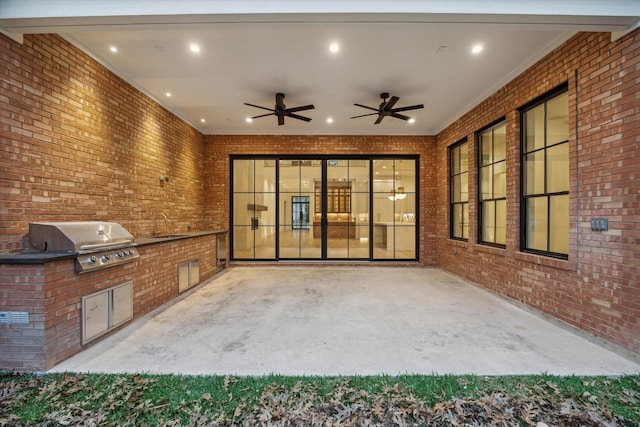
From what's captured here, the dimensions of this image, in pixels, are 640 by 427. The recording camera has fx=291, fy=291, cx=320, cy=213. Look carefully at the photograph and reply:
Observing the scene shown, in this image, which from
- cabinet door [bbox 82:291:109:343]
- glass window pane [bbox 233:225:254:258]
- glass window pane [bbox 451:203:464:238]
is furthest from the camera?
glass window pane [bbox 233:225:254:258]

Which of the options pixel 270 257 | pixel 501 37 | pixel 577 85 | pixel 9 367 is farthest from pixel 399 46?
pixel 270 257

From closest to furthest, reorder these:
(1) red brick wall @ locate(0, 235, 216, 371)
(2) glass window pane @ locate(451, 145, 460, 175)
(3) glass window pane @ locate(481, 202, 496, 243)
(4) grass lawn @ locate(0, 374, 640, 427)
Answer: (4) grass lawn @ locate(0, 374, 640, 427) → (1) red brick wall @ locate(0, 235, 216, 371) → (3) glass window pane @ locate(481, 202, 496, 243) → (2) glass window pane @ locate(451, 145, 460, 175)

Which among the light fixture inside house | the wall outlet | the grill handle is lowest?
the grill handle

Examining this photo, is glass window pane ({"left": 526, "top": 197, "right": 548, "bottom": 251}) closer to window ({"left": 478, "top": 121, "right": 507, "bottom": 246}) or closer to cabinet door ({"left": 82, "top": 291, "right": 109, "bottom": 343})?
window ({"left": 478, "top": 121, "right": 507, "bottom": 246})

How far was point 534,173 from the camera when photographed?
13.6 ft

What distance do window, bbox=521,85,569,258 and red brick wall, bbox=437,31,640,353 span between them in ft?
0.80

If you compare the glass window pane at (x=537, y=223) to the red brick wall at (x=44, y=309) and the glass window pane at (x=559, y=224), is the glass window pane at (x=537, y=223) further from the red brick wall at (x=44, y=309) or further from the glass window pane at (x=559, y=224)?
the red brick wall at (x=44, y=309)

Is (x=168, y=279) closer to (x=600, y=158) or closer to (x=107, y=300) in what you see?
(x=107, y=300)

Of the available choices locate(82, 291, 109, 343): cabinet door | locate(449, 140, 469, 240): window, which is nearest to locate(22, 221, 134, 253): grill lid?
locate(82, 291, 109, 343): cabinet door

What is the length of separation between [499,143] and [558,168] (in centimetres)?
150

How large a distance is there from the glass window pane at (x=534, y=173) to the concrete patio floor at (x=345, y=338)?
1.71 m

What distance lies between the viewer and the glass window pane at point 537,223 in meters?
3.97

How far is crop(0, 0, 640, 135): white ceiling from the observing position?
103 inches

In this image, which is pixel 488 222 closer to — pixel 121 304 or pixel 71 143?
pixel 121 304
